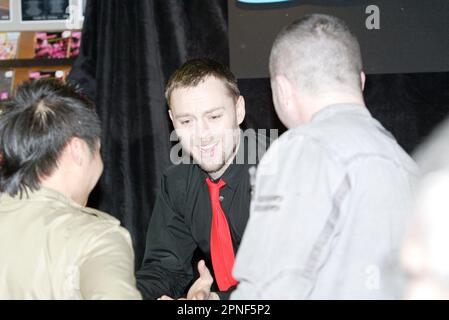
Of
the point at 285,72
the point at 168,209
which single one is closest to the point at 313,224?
the point at 285,72

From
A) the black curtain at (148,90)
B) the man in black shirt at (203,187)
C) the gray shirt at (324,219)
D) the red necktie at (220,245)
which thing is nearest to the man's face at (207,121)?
the man in black shirt at (203,187)

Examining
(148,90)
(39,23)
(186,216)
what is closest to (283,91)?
(186,216)

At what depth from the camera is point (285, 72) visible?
145 centimetres

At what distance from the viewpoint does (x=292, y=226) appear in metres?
1.15

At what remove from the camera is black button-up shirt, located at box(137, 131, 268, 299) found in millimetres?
2174

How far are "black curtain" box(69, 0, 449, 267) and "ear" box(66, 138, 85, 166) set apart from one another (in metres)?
1.44

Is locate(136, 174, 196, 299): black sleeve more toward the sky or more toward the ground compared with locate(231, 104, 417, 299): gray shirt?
more toward the ground

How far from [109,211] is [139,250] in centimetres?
23

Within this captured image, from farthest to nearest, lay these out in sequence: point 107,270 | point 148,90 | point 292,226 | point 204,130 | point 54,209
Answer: point 148,90 < point 204,130 < point 54,209 < point 107,270 < point 292,226

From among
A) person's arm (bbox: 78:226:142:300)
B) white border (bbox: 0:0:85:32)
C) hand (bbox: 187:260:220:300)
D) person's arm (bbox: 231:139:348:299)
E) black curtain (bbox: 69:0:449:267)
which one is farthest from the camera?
white border (bbox: 0:0:85:32)

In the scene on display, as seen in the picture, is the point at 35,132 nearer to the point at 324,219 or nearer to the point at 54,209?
the point at 54,209

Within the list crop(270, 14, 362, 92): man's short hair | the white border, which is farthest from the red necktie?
the white border

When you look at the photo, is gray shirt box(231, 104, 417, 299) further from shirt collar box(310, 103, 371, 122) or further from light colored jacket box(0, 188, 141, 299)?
light colored jacket box(0, 188, 141, 299)

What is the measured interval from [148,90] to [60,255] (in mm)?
1681
